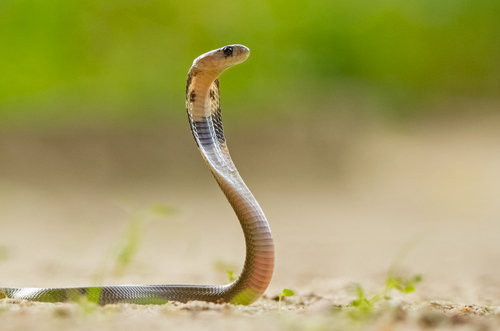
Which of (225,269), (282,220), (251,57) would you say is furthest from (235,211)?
(251,57)

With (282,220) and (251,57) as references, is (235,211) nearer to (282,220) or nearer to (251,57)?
(282,220)

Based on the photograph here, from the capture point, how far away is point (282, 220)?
349 inches

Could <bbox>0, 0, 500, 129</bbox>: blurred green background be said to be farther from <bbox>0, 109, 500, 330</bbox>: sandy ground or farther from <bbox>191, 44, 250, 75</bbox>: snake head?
<bbox>191, 44, 250, 75</bbox>: snake head

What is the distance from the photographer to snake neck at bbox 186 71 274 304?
8.07 ft

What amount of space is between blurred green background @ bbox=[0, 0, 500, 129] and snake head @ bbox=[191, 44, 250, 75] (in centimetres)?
967

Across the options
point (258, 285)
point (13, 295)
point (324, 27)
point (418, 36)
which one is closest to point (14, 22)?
point (324, 27)

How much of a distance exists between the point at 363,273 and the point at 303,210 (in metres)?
4.63

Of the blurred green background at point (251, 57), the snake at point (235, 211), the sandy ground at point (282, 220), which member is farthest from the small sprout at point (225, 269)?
the blurred green background at point (251, 57)

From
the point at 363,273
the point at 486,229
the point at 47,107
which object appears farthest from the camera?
the point at 47,107

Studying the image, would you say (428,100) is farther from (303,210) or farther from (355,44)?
(303,210)

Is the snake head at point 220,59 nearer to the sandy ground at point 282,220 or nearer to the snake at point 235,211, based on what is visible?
the snake at point 235,211

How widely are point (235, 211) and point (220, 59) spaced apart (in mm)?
693

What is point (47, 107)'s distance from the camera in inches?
470

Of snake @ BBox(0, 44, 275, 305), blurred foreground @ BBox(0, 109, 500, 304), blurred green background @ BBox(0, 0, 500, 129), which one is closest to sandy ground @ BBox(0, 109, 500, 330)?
blurred foreground @ BBox(0, 109, 500, 304)
